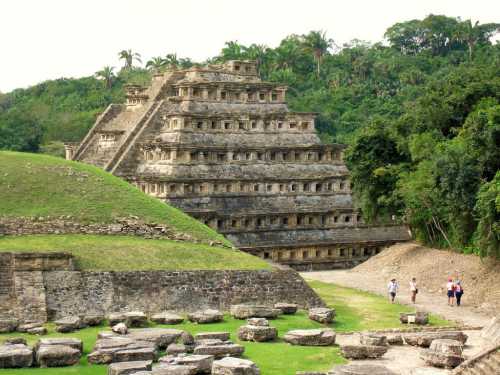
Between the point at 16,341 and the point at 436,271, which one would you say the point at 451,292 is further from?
the point at 16,341

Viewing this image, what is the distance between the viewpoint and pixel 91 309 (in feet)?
99.1

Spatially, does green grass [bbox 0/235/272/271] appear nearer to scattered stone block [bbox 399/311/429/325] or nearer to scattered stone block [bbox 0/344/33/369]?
scattered stone block [bbox 399/311/429/325]

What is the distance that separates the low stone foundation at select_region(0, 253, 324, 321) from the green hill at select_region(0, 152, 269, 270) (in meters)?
0.53

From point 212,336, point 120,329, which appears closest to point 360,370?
point 212,336

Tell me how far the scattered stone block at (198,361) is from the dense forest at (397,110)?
15.3m

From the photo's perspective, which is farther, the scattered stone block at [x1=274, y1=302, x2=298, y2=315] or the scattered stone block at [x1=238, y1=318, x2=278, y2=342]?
the scattered stone block at [x1=274, y1=302, x2=298, y2=315]

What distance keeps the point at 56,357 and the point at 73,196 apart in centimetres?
1345

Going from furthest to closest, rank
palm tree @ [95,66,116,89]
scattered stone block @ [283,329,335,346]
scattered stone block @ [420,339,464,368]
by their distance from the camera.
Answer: palm tree @ [95,66,116,89] < scattered stone block @ [283,329,335,346] < scattered stone block @ [420,339,464,368]

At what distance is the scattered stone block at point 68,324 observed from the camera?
27.6 m

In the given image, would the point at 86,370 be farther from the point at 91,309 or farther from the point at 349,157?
the point at 349,157

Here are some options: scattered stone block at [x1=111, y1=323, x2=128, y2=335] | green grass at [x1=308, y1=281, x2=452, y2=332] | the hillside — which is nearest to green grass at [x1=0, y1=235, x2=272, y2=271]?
green grass at [x1=308, y1=281, x2=452, y2=332]

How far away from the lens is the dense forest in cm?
3909

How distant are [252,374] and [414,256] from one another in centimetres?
2376

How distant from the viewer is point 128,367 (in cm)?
2175
